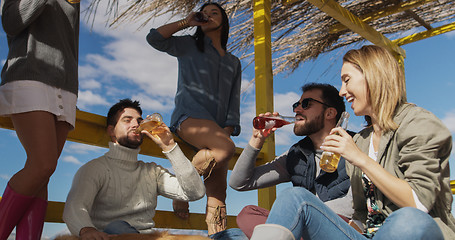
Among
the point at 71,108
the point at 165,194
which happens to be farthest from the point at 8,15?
the point at 165,194

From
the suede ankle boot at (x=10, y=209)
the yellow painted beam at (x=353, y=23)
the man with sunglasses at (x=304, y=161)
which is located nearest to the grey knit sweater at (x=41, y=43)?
the suede ankle boot at (x=10, y=209)

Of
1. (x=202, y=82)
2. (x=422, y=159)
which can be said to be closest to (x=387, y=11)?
(x=202, y=82)

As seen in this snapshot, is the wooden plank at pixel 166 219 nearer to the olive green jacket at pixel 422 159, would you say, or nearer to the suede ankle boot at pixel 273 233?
the suede ankle boot at pixel 273 233

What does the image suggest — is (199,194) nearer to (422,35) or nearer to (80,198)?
(80,198)

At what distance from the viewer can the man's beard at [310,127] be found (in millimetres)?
2910

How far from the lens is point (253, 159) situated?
2.90m

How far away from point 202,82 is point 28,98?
124 centimetres

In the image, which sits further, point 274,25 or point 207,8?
point 274,25

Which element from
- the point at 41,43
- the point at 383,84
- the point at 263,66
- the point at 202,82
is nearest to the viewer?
the point at 383,84

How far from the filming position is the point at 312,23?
21.1ft

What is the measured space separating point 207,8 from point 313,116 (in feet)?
4.05

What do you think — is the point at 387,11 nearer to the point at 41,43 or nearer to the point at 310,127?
the point at 310,127

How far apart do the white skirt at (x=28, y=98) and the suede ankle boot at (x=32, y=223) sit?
20.0 inches

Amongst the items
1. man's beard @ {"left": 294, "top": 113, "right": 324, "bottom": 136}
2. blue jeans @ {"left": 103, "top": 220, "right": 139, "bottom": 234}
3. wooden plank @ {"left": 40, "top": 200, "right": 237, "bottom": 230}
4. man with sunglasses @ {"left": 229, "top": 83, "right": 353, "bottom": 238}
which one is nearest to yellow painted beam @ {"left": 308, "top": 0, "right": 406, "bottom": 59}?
man with sunglasses @ {"left": 229, "top": 83, "right": 353, "bottom": 238}
